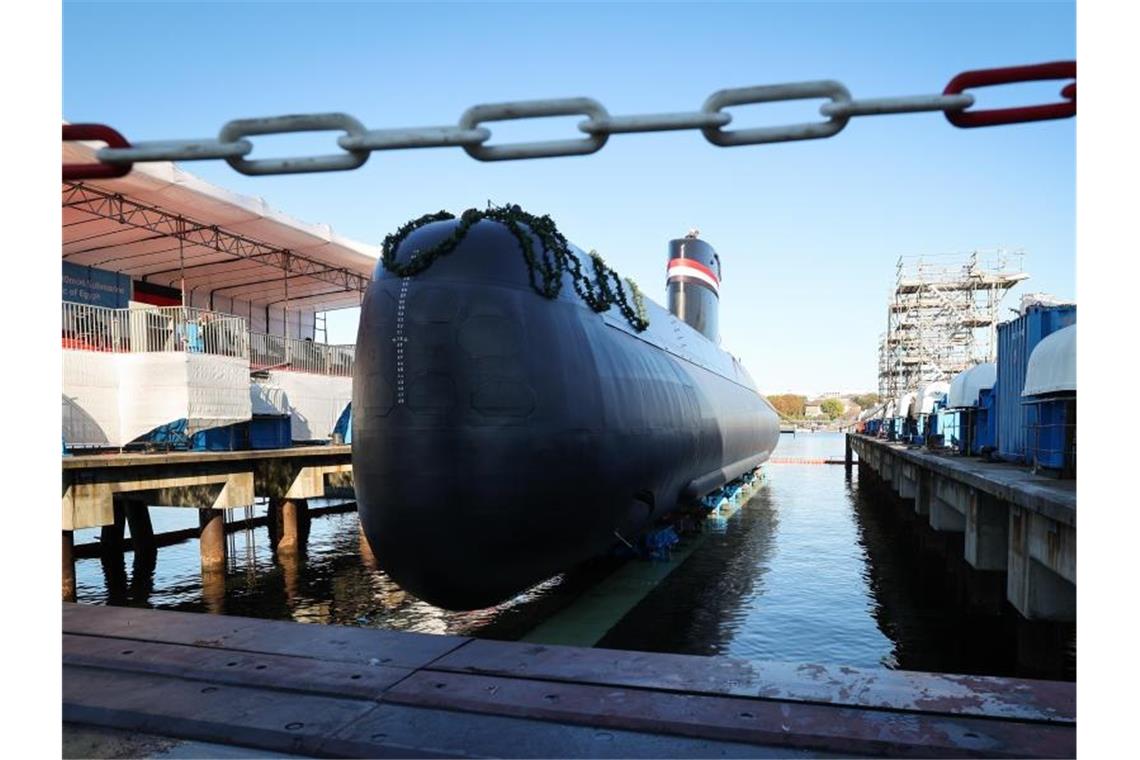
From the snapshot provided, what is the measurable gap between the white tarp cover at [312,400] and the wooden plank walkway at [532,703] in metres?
20.5

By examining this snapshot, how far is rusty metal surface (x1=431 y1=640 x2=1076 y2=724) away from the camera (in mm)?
4941

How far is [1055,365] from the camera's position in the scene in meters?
11.1

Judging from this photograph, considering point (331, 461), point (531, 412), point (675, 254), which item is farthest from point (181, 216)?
point (531, 412)

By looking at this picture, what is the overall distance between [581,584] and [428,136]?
1350 centimetres

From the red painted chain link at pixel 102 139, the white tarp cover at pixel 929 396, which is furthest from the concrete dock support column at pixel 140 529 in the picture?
the white tarp cover at pixel 929 396

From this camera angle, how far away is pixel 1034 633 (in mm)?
11438

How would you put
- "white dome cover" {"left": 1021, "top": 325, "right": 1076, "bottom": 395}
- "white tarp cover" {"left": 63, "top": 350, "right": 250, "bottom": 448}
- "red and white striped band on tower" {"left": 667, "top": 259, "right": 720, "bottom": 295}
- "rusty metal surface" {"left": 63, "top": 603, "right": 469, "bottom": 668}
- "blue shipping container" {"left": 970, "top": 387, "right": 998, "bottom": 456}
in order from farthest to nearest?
"red and white striped band on tower" {"left": 667, "top": 259, "right": 720, "bottom": 295}, "blue shipping container" {"left": 970, "top": 387, "right": 998, "bottom": 456}, "white tarp cover" {"left": 63, "top": 350, "right": 250, "bottom": 448}, "white dome cover" {"left": 1021, "top": 325, "right": 1076, "bottom": 395}, "rusty metal surface" {"left": 63, "top": 603, "right": 469, "bottom": 668}

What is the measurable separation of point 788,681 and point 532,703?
1.78 m

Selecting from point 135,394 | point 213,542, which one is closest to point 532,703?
point 213,542

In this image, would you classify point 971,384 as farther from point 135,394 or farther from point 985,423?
point 135,394

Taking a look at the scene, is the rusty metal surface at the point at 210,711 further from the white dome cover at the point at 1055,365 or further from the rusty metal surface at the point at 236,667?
the white dome cover at the point at 1055,365

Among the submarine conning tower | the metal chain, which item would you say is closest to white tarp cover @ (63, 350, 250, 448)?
the submarine conning tower

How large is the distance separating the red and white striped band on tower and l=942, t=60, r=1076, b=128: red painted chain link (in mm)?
27591

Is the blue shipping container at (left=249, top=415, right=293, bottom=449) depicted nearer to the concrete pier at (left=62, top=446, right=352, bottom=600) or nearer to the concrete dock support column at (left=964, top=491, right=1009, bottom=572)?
the concrete pier at (left=62, top=446, right=352, bottom=600)
